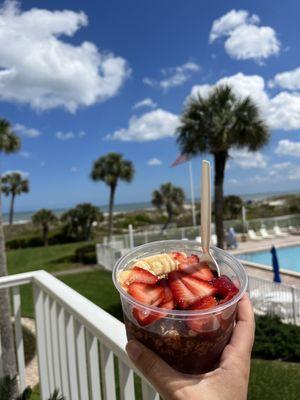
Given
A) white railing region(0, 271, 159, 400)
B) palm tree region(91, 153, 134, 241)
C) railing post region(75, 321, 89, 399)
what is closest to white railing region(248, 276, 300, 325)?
white railing region(0, 271, 159, 400)

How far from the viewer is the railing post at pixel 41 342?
6.91 feet

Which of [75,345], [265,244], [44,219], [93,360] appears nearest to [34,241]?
[44,219]

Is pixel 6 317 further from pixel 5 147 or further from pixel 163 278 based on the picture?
pixel 5 147

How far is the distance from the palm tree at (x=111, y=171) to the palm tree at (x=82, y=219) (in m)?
5.64

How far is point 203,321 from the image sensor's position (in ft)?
2.30

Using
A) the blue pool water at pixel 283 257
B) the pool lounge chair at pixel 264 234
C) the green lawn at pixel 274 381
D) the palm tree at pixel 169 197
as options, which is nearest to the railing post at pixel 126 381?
the green lawn at pixel 274 381

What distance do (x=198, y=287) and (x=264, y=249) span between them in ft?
58.4

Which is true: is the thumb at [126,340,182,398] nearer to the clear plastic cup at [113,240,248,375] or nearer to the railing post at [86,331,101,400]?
the clear plastic cup at [113,240,248,375]

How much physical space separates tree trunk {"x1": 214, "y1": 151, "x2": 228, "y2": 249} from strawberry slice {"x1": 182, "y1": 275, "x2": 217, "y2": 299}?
11771 millimetres

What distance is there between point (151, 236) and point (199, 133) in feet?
20.1

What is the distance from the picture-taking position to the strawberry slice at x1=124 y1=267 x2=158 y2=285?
77 centimetres

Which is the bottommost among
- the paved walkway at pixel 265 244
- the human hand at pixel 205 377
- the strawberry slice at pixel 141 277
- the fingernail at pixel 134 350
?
the paved walkway at pixel 265 244

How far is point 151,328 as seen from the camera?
2.39 feet

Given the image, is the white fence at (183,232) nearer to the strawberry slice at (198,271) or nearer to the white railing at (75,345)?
the white railing at (75,345)
